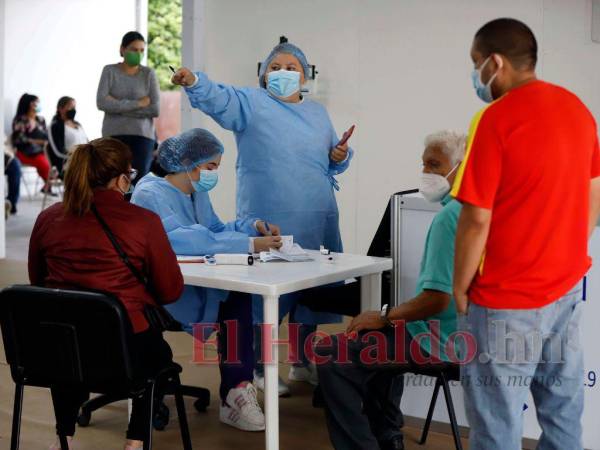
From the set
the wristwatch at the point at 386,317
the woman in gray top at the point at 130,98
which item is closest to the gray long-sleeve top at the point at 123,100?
the woman in gray top at the point at 130,98

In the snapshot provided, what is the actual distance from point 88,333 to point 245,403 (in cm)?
107

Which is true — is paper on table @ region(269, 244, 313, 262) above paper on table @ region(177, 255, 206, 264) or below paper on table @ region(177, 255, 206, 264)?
above

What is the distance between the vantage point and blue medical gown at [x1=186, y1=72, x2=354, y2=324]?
153 inches

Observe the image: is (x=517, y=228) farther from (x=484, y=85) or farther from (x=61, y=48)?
(x=61, y=48)

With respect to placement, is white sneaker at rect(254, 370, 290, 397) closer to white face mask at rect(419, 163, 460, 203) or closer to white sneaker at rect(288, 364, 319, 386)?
white sneaker at rect(288, 364, 319, 386)

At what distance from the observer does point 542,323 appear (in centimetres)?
212

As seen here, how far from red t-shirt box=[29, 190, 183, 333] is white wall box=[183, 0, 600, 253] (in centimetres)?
292

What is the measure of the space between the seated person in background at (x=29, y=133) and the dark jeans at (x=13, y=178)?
611 millimetres

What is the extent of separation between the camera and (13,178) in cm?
924

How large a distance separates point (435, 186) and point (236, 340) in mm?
1110

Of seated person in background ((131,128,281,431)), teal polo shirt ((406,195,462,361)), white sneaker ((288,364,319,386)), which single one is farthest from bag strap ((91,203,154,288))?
white sneaker ((288,364,319,386))

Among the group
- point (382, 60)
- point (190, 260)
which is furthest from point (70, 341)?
point (382, 60)

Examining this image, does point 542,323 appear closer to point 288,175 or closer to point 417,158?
point 288,175

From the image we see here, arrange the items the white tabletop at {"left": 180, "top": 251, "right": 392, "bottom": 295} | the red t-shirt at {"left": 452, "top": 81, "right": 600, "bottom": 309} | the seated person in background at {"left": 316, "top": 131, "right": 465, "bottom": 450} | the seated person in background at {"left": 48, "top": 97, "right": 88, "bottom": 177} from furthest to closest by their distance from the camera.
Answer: the seated person in background at {"left": 48, "top": 97, "right": 88, "bottom": 177} → the white tabletop at {"left": 180, "top": 251, "right": 392, "bottom": 295} → the seated person in background at {"left": 316, "top": 131, "right": 465, "bottom": 450} → the red t-shirt at {"left": 452, "top": 81, "right": 600, "bottom": 309}
